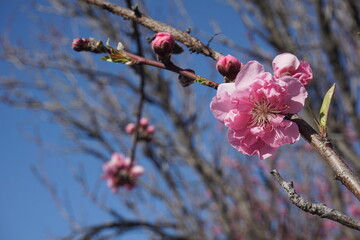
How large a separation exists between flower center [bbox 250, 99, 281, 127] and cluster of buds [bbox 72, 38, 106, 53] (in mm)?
433

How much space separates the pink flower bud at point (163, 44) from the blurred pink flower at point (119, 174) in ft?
8.41

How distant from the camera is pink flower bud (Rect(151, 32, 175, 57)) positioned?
87cm

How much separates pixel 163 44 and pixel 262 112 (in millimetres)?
311

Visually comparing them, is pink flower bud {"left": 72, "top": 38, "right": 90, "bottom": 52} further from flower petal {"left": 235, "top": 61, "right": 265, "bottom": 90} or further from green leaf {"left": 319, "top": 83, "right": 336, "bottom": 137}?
green leaf {"left": 319, "top": 83, "right": 336, "bottom": 137}

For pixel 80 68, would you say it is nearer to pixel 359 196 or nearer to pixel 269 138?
pixel 269 138

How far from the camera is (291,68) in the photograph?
0.84 metres

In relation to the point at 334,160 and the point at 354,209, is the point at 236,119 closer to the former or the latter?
the point at 334,160

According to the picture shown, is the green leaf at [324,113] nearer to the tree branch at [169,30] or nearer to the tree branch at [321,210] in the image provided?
the tree branch at [321,210]

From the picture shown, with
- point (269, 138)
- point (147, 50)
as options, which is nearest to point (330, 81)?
point (147, 50)

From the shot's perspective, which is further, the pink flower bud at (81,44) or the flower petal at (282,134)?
the pink flower bud at (81,44)

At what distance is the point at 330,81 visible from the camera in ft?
10.4

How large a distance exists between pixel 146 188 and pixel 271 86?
306 cm

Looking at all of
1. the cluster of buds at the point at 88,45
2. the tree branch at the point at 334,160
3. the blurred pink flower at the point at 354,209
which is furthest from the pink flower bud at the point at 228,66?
the blurred pink flower at the point at 354,209

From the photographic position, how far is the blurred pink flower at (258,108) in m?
0.81
